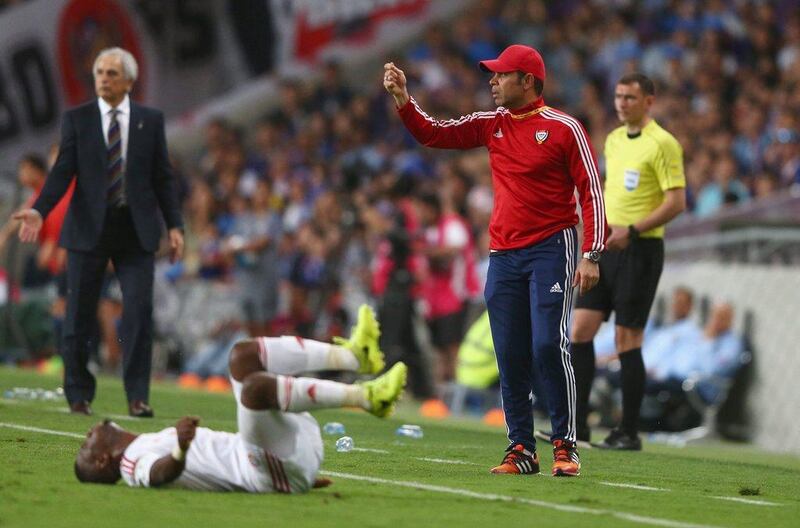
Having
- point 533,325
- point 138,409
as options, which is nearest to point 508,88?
point 533,325

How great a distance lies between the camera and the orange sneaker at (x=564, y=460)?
8.09m

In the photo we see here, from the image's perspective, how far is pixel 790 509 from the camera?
721 cm

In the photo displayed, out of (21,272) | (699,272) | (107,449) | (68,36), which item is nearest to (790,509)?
(107,449)

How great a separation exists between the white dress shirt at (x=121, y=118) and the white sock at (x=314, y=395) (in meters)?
4.86

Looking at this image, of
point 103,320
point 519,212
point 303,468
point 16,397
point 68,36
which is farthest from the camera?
point 68,36

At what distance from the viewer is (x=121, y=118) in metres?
10.9

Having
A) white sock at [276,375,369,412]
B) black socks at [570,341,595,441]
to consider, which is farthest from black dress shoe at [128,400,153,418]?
white sock at [276,375,369,412]

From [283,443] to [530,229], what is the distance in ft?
7.16

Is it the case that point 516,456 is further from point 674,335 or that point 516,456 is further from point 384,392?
point 674,335

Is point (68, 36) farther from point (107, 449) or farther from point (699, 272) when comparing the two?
point (107, 449)

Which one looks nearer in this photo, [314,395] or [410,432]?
[314,395]

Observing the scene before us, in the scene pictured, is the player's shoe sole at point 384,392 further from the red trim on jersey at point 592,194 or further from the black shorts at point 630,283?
the black shorts at point 630,283

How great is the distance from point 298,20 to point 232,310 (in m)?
8.09

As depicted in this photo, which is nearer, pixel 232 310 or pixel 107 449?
pixel 107 449
